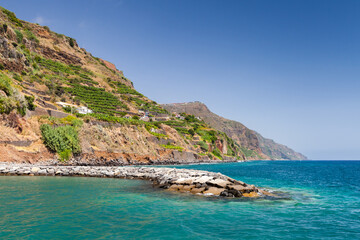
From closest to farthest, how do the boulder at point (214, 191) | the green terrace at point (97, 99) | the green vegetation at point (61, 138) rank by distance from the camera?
the boulder at point (214, 191) < the green vegetation at point (61, 138) < the green terrace at point (97, 99)

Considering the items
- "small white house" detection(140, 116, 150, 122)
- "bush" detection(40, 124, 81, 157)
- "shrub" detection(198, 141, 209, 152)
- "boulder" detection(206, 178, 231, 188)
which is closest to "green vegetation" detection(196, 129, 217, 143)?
"shrub" detection(198, 141, 209, 152)

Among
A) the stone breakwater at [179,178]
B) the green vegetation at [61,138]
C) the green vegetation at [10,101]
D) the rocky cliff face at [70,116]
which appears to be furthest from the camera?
the green vegetation at [61,138]

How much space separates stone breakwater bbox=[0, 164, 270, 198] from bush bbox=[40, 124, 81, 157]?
1437 cm

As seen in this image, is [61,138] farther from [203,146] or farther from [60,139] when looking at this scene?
[203,146]

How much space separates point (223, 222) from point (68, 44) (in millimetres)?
181891

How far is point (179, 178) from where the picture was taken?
26.5m

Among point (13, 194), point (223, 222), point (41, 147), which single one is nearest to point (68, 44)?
point (41, 147)

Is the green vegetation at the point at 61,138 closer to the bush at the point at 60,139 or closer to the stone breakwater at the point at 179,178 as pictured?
the bush at the point at 60,139

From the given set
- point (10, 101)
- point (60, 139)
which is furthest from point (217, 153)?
point (10, 101)

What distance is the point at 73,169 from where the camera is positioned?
36.3m

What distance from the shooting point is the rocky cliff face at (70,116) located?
46075 mm

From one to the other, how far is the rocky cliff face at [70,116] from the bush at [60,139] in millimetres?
182

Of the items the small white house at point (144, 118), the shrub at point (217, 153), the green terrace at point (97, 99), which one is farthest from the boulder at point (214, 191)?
the shrub at point (217, 153)

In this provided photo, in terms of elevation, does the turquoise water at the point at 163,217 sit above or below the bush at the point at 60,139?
below
